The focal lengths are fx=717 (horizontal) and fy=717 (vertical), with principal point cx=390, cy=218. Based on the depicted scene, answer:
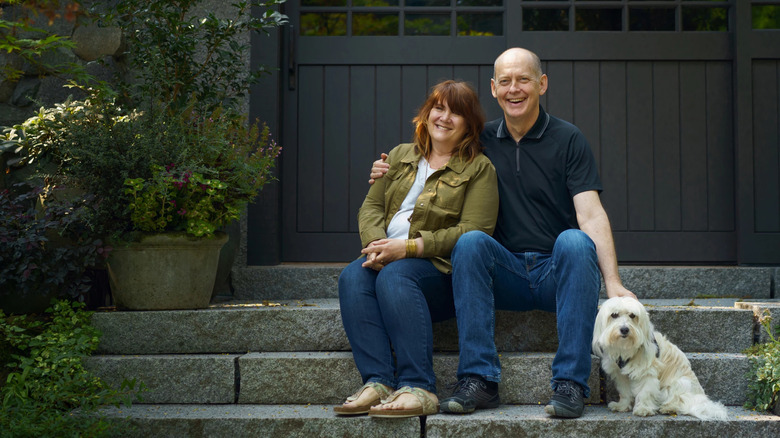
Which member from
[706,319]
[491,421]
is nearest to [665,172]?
[706,319]

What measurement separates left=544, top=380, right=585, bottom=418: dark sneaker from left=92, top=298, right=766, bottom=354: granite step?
495 millimetres

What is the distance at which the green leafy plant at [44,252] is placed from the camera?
2.98m

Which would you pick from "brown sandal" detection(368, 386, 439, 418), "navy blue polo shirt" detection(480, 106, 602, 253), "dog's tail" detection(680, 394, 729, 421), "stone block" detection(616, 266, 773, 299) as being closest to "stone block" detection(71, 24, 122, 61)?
"navy blue polo shirt" detection(480, 106, 602, 253)

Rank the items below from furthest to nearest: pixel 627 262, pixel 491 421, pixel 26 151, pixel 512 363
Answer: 1. pixel 627 262
2. pixel 26 151
3. pixel 512 363
4. pixel 491 421

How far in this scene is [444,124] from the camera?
2.96 meters

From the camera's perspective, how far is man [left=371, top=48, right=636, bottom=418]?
257 cm

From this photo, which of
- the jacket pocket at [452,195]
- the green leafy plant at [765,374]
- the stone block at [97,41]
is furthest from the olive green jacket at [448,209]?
the stone block at [97,41]

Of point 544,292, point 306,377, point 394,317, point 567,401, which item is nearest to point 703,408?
point 567,401

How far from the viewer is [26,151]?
3.36 meters

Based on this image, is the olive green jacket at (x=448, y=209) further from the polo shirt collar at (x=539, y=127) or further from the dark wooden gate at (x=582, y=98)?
the dark wooden gate at (x=582, y=98)

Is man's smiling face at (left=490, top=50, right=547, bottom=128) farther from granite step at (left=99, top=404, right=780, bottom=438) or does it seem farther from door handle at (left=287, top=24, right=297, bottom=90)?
door handle at (left=287, top=24, right=297, bottom=90)

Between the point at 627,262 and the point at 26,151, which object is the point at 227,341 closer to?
the point at 26,151

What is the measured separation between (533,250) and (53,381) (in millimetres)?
1940

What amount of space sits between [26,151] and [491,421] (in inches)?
96.3
